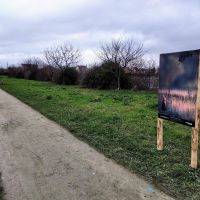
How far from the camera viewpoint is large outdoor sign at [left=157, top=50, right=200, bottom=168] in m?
6.85

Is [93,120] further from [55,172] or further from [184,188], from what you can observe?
[184,188]

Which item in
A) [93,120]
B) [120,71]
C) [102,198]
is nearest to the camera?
[102,198]

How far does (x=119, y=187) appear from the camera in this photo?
19.3 feet

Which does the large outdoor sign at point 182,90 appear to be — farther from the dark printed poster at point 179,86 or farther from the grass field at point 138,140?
the grass field at point 138,140

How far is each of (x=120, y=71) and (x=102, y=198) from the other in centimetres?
2268

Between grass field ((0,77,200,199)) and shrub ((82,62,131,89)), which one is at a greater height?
shrub ((82,62,131,89))

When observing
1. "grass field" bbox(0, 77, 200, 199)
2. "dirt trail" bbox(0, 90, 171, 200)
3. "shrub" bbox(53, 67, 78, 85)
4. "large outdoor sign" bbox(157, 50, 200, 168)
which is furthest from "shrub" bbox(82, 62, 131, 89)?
"large outdoor sign" bbox(157, 50, 200, 168)

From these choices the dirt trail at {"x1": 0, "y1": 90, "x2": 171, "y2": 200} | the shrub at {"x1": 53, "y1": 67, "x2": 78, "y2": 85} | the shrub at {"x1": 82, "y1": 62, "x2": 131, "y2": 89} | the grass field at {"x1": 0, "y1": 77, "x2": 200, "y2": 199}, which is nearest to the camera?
the dirt trail at {"x1": 0, "y1": 90, "x2": 171, "y2": 200}

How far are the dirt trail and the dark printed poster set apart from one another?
4.65 ft

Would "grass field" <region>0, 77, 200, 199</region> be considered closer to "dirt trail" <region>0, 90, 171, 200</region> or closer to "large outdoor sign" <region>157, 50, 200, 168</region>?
"dirt trail" <region>0, 90, 171, 200</region>

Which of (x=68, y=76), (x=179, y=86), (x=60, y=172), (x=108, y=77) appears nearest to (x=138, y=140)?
(x=179, y=86)

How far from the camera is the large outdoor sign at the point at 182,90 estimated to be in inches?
270

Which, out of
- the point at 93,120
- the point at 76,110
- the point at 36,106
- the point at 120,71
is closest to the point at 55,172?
the point at 93,120

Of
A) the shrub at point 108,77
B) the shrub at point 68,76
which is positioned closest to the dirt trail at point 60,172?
the shrub at point 108,77
